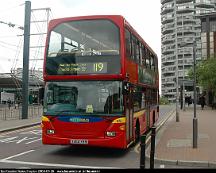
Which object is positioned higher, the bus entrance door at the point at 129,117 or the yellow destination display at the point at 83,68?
the yellow destination display at the point at 83,68

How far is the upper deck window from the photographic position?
12.7 meters

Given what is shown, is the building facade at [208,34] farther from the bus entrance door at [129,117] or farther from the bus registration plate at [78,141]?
the bus registration plate at [78,141]

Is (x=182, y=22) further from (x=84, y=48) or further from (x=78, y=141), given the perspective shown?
(x=78, y=141)

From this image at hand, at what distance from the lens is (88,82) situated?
12.8 m

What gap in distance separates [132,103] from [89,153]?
2.09m

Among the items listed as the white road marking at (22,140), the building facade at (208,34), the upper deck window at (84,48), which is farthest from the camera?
the building facade at (208,34)

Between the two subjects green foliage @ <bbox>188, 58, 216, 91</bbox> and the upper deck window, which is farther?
green foliage @ <bbox>188, 58, 216, 91</bbox>

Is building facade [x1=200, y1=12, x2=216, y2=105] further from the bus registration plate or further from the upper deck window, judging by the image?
the bus registration plate

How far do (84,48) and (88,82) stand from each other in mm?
999

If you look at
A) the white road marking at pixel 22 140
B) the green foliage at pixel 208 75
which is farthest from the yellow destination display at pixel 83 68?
the green foliage at pixel 208 75

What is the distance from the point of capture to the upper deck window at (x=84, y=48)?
12703 millimetres

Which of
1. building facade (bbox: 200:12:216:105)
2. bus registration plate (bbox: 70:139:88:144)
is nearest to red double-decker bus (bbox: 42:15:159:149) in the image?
bus registration plate (bbox: 70:139:88:144)

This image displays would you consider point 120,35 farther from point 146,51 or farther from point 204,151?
point 146,51

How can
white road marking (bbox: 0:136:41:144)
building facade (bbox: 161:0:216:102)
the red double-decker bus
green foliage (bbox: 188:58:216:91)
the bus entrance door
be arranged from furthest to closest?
building facade (bbox: 161:0:216:102)
green foliage (bbox: 188:58:216:91)
white road marking (bbox: 0:136:41:144)
the bus entrance door
the red double-decker bus
